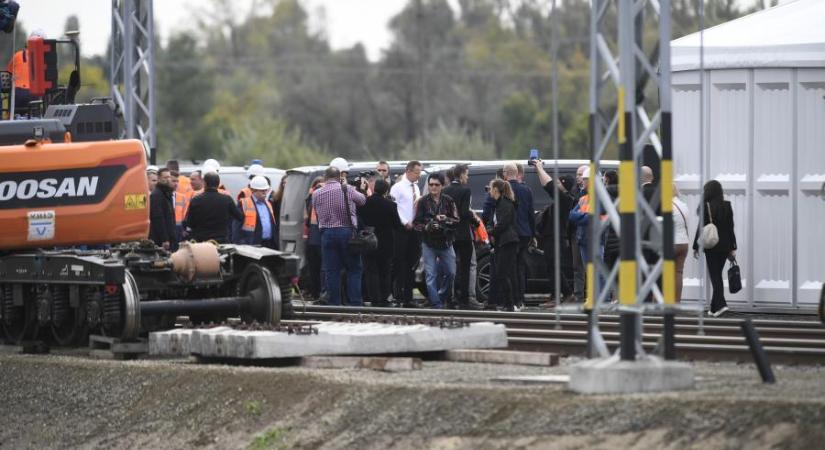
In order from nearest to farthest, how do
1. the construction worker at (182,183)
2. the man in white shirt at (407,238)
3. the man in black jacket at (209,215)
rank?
the man in black jacket at (209,215) → the man in white shirt at (407,238) → the construction worker at (182,183)

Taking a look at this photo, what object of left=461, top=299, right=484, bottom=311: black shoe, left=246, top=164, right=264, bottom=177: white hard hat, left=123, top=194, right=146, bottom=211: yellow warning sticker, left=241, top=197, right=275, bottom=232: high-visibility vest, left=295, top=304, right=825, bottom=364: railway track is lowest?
left=461, top=299, right=484, bottom=311: black shoe

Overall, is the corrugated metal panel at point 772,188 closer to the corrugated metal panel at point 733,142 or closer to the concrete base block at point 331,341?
the corrugated metal panel at point 733,142

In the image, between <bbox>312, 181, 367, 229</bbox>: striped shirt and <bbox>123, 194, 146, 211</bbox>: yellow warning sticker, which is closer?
<bbox>123, 194, 146, 211</bbox>: yellow warning sticker

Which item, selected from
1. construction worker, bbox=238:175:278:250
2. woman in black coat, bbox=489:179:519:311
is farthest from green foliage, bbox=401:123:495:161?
woman in black coat, bbox=489:179:519:311

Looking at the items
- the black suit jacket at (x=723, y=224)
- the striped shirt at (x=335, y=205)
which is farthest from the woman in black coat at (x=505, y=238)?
the black suit jacket at (x=723, y=224)

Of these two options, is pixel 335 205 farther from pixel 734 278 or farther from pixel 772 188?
pixel 772 188

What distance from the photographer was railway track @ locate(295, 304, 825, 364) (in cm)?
1566

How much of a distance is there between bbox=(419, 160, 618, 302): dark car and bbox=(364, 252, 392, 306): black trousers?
1215mm

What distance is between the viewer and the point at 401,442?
12.5 metres

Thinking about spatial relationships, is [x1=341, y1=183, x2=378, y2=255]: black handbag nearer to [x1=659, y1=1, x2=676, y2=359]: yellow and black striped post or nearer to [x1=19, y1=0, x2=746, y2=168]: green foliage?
[x1=659, y1=1, x2=676, y2=359]: yellow and black striped post

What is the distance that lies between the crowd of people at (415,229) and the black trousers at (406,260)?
13 millimetres

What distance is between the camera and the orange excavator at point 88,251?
1797 cm

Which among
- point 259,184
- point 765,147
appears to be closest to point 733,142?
point 765,147

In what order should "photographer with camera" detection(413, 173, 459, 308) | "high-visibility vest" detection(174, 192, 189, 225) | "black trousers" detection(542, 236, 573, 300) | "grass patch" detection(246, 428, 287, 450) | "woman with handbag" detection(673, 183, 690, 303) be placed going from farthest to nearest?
"high-visibility vest" detection(174, 192, 189, 225)
"black trousers" detection(542, 236, 573, 300)
"photographer with camera" detection(413, 173, 459, 308)
"woman with handbag" detection(673, 183, 690, 303)
"grass patch" detection(246, 428, 287, 450)
